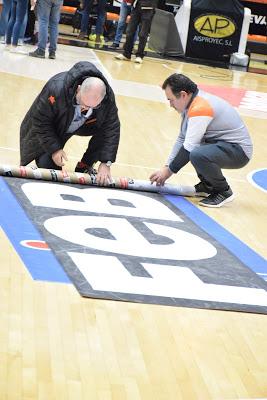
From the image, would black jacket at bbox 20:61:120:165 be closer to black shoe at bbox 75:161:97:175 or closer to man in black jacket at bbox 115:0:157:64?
black shoe at bbox 75:161:97:175

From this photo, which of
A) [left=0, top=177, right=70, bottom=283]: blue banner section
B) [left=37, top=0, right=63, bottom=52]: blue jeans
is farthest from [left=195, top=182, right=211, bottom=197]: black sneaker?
[left=37, top=0, right=63, bottom=52]: blue jeans

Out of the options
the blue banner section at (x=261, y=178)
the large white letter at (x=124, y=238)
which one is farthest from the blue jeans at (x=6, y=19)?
the large white letter at (x=124, y=238)

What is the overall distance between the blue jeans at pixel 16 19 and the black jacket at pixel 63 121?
744 cm

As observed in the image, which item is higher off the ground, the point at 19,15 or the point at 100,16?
the point at 19,15

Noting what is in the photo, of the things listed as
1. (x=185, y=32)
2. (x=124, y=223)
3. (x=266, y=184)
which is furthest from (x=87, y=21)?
(x=124, y=223)

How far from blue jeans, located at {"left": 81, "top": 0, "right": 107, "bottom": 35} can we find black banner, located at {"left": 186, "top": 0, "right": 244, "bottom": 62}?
1.69m

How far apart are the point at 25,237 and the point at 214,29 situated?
12.5m

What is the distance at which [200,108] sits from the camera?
6.49 meters

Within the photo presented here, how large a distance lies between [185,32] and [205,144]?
10.7 meters

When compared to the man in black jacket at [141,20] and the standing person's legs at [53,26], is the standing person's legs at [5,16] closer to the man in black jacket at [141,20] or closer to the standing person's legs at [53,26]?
the standing person's legs at [53,26]

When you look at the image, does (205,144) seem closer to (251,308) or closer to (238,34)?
(251,308)

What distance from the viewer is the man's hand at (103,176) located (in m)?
6.62

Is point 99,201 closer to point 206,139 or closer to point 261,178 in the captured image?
point 206,139

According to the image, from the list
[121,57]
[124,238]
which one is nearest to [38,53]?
[121,57]
